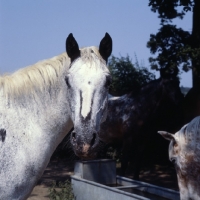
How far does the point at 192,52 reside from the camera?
8094mm

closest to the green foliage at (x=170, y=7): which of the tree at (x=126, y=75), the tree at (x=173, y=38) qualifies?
the tree at (x=173, y=38)

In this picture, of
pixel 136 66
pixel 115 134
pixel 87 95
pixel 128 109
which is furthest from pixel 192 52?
pixel 87 95

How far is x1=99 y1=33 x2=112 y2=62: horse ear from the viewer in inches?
115

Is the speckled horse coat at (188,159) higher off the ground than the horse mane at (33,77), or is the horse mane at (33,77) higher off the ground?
the horse mane at (33,77)

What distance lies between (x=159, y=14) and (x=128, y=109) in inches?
79.7

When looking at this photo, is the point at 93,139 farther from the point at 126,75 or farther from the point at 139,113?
the point at 126,75

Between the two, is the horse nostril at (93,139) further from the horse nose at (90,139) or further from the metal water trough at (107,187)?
the metal water trough at (107,187)

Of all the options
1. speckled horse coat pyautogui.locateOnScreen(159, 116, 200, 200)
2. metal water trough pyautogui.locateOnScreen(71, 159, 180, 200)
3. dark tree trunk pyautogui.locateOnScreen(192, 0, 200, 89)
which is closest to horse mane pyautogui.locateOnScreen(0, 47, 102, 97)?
speckled horse coat pyautogui.locateOnScreen(159, 116, 200, 200)

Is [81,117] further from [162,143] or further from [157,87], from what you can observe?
[162,143]

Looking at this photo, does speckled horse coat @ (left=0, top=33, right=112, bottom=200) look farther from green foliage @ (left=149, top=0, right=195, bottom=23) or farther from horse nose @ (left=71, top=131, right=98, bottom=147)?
green foliage @ (left=149, top=0, right=195, bottom=23)

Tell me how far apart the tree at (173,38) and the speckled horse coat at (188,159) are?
4692 mm

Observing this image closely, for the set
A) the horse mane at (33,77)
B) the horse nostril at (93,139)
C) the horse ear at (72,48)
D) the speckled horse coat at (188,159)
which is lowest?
the speckled horse coat at (188,159)

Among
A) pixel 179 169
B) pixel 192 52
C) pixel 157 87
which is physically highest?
pixel 192 52

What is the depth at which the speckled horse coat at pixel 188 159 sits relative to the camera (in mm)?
3643
